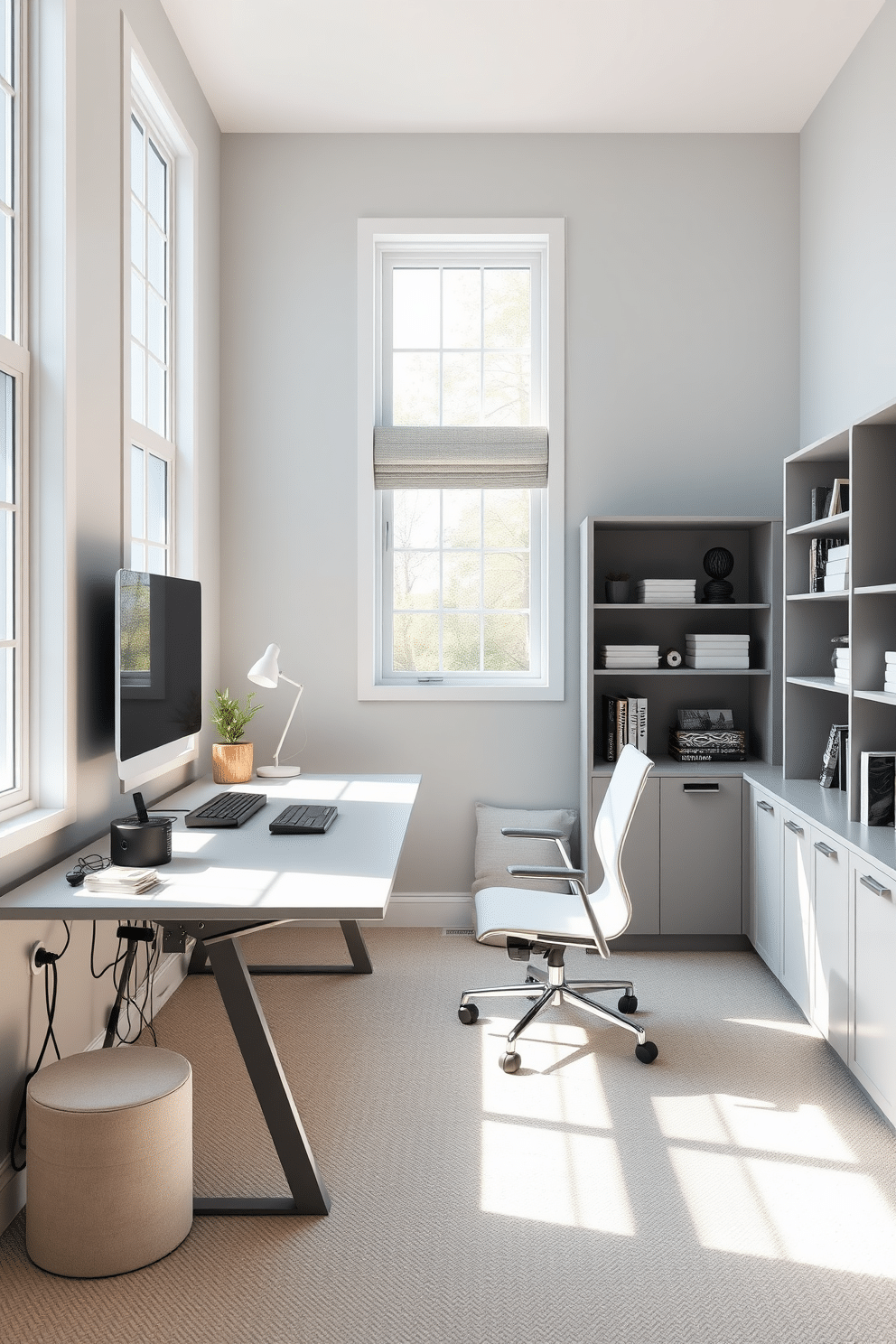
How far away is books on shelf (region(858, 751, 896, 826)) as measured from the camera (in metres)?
2.85

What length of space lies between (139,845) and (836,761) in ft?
8.17

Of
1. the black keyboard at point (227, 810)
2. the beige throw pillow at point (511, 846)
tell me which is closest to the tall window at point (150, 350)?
the black keyboard at point (227, 810)

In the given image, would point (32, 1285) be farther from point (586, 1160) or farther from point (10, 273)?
point (10, 273)

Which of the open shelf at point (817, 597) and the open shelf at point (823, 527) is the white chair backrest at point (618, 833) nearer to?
the open shelf at point (817, 597)

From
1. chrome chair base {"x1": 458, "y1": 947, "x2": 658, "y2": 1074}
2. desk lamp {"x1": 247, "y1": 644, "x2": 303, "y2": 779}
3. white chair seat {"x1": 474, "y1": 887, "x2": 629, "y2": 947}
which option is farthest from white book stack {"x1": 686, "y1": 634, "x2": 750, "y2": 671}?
desk lamp {"x1": 247, "y1": 644, "x2": 303, "y2": 779}

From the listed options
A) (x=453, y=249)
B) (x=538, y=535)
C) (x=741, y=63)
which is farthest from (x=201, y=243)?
(x=741, y=63)

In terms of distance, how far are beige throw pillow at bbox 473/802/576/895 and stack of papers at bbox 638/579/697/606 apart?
101 centimetres

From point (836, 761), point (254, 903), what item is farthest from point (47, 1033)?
point (836, 761)

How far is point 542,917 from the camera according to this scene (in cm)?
302

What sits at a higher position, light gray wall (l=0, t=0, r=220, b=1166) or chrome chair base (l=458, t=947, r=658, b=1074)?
light gray wall (l=0, t=0, r=220, b=1166)

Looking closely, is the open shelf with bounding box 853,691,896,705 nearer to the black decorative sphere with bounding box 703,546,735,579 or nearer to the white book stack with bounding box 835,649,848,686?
the white book stack with bounding box 835,649,848,686

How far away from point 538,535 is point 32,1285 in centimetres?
329

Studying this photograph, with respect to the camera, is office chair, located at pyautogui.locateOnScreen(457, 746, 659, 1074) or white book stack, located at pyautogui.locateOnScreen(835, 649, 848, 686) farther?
white book stack, located at pyautogui.locateOnScreen(835, 649, 848, 686)

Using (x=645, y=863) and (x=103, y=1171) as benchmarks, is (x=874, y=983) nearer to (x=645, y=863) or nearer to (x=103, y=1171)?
(x=645, y=863)
